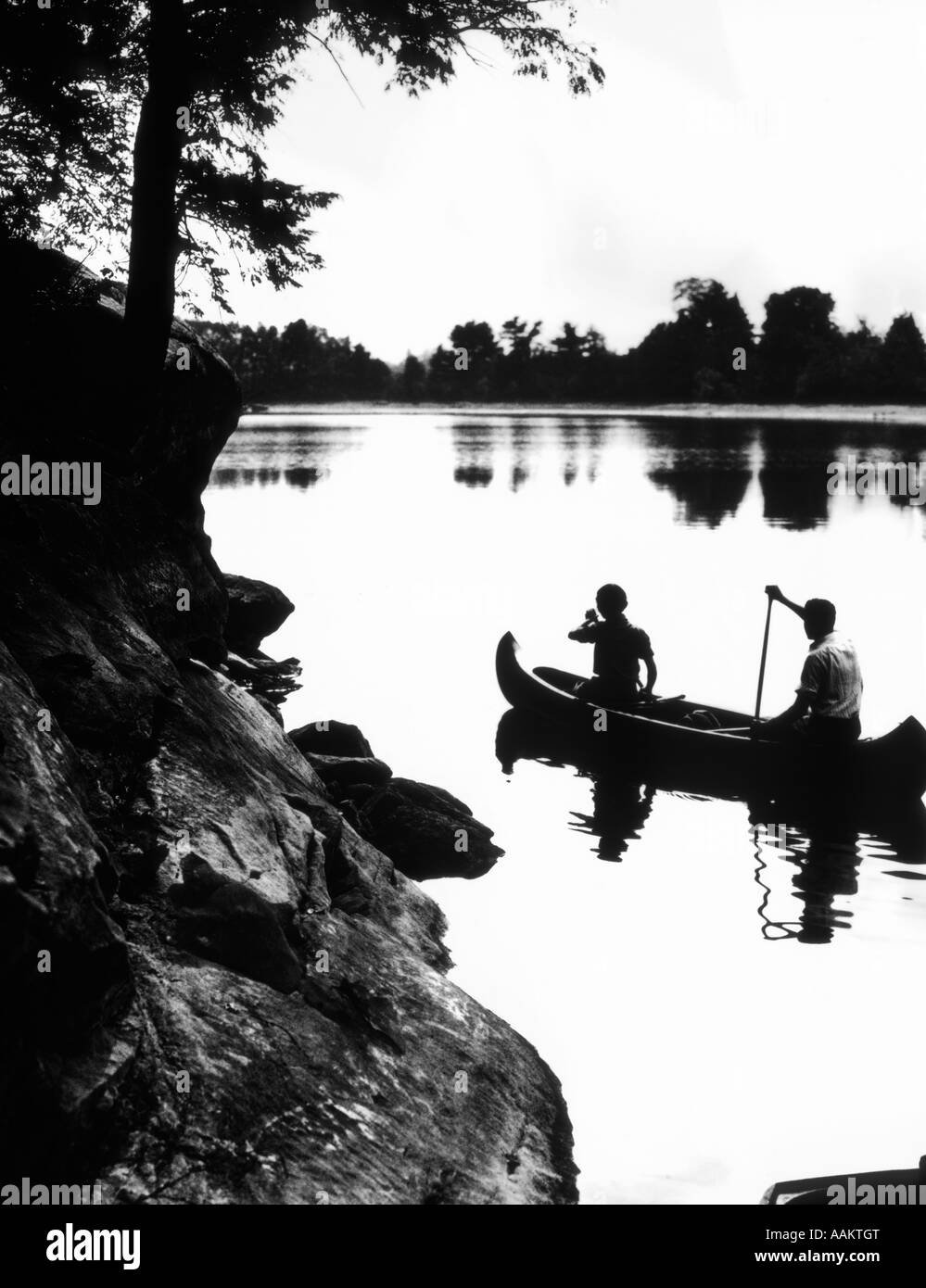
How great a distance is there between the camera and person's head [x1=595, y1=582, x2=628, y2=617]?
1700 cm

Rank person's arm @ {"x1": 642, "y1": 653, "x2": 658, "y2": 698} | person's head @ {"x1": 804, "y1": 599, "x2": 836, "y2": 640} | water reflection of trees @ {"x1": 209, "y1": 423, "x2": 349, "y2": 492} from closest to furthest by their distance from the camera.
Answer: person's head @ {"x1": 804, "y1": 599, "x2": 836, "y2": 640} < person's arm @ {"x1": 642, "y1": 653, "x2": 658, "y2": 698} < water reflection of trees @ {"x1": 209, "y1": 423, "x2": 349, "y2": 492}

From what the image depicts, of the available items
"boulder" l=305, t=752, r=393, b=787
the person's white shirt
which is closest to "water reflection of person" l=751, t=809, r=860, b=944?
the person's white shirt

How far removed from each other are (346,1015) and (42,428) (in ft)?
21.1

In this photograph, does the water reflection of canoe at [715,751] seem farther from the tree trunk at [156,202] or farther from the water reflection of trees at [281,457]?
the water reflection of trees at [281,457]

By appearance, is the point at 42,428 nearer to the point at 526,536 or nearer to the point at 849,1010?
the point at 849,1010

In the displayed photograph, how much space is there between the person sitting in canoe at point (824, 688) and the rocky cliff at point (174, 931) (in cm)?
543

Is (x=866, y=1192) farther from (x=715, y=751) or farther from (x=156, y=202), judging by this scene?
(x=156, y=202)

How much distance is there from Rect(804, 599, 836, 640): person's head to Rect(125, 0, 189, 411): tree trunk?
7.57 metres

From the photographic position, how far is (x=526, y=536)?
48.2 metres

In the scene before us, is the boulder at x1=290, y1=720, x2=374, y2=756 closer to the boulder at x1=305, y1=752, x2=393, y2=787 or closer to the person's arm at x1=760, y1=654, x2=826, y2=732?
the boulder at x1=305, y1=752, x2=393, y2=787

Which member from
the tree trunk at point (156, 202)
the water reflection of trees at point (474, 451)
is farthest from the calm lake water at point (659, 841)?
the water reflection of trees at point (474, 451)

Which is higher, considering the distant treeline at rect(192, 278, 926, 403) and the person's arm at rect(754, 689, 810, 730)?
the distant treeline at rect(192, 278, 926, 403)
